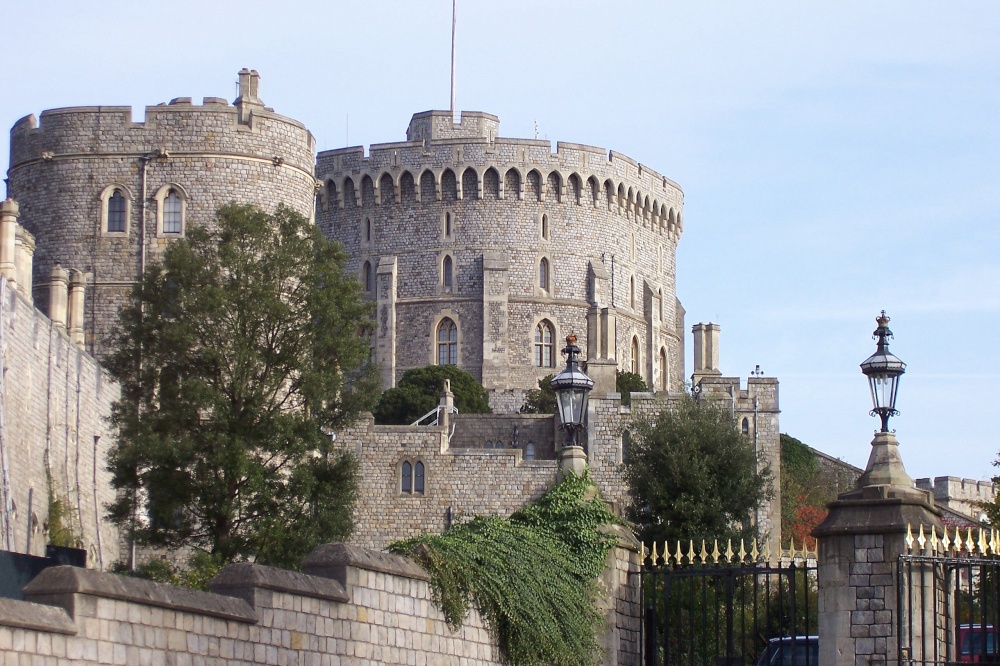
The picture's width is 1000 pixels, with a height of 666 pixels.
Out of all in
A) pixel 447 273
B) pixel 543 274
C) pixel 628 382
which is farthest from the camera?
pixel 543 274

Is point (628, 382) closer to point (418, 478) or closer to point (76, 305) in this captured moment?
point (418, 478)

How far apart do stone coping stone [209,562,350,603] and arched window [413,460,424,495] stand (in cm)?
2874

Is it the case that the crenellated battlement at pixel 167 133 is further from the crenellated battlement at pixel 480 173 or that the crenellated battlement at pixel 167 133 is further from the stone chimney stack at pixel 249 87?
the crenellated battlement at pixel 480 173

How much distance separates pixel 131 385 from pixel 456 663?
1031cm

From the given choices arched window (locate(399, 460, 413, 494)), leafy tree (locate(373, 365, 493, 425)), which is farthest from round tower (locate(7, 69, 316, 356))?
leafy tree (locate(373, 365, 493, 425))

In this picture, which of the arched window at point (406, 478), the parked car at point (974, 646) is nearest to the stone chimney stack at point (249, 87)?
the arched window at point (406, 478)

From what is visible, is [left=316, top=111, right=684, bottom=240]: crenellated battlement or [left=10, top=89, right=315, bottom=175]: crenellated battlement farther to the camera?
[left=316, top=111, right=684, bottom=240]: crenellated battlement

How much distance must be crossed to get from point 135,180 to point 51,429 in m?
Result: 9.51

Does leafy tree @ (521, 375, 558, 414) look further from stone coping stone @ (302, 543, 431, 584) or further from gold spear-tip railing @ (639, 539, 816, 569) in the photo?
stone coping stone @ (302, 543, 431, 584)

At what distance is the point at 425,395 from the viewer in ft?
205

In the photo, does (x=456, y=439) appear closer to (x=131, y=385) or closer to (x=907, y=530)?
(x=131, y=385)

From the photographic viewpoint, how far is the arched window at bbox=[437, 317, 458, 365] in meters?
70.2

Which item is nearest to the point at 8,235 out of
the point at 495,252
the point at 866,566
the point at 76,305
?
the point at 76,305

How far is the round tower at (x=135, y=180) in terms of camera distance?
41500 millimetres
